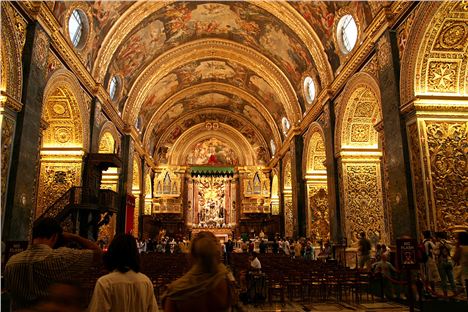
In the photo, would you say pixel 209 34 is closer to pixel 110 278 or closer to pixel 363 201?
pixel 363 201

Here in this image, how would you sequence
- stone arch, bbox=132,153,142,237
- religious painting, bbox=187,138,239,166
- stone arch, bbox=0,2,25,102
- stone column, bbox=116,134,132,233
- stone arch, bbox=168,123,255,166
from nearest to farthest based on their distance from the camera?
stone arch, bbox=0,2,25,102, stone column, bbox=116,134,132,233, stone arch, bbox=132,153,142,237, stone arch, bbox=168,123,255,166, religious painting, bbox=187,138,239,166

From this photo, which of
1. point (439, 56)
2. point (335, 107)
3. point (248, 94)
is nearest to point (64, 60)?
point (335, 107)

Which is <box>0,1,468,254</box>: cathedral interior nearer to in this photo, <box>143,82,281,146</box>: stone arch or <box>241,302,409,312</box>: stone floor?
<box>143,82,281,146</box>: stone arch

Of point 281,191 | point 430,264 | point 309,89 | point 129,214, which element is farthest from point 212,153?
point 430,264

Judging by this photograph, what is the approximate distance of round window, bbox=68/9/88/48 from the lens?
11823 mm

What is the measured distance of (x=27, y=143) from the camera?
8.50m

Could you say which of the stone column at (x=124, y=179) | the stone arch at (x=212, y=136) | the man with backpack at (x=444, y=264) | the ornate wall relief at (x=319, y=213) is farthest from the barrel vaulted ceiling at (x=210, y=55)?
the man with backpack at (x=444, y=264)

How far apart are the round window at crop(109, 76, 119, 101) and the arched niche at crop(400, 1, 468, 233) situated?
41.0 ft

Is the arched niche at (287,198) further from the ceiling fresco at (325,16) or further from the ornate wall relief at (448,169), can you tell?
the ornate wall relief at (448,169)

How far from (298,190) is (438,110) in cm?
973

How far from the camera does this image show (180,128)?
2884 centimetres

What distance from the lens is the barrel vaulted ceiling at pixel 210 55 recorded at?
1367 centimetres

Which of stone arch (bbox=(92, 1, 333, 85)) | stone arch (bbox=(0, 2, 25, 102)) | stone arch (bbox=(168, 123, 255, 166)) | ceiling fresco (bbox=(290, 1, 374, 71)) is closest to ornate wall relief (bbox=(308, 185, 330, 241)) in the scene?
stone arch (bbox=(92, 1, 333, 85))

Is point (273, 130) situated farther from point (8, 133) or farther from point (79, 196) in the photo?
point (8, 133)
